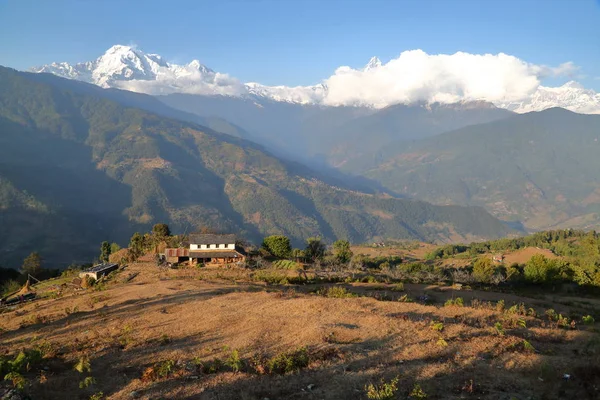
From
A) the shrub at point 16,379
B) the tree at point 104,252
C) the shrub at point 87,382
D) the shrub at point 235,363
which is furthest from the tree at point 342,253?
the shrub at point 16,379

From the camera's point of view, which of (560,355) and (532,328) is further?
(532,328)

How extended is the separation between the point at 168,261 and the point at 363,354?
43.8m

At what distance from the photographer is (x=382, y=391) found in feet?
34.7

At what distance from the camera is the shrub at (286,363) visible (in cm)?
1277

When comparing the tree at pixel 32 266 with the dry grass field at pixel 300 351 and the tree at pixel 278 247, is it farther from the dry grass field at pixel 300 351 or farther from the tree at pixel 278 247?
the dry grass field at pixel 300 351

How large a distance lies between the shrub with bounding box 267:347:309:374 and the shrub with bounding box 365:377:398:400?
106 inches

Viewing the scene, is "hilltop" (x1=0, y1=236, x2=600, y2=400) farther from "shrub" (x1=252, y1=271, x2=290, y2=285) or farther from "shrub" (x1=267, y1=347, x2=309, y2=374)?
"shrub" (x1=252, y1=271, x2=290, y2=285)

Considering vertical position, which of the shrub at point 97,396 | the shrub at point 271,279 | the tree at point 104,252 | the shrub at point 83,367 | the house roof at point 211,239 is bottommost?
the tree at point 104,252

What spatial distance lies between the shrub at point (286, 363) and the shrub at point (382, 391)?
2.68m

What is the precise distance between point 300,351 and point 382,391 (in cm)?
420

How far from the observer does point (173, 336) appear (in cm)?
1730

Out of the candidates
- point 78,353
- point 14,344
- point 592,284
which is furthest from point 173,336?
point 592,284

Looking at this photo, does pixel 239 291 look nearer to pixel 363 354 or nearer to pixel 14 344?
pixel 14 344

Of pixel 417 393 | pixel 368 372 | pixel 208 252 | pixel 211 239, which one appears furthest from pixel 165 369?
pixel 211 239
